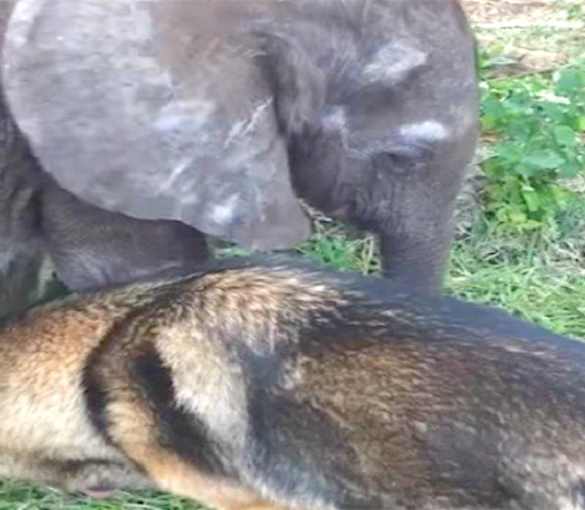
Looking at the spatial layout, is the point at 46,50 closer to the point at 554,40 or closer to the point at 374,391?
the point at 374,391

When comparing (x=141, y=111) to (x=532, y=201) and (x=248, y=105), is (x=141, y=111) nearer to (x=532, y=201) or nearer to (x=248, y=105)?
(x=248, y=105)

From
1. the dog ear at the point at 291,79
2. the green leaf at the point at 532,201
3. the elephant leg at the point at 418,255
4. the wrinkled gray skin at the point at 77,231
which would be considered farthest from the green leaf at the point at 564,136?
the wrinkled gray skin at the point at 77,231

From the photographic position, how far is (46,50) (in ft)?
13.0


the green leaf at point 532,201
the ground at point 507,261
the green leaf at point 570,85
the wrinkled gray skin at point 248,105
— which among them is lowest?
the ground at point 507,261

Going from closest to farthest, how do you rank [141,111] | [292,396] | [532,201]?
[292,396] < [141,111] < [532,201]

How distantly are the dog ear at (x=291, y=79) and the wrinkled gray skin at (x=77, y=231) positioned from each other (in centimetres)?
34

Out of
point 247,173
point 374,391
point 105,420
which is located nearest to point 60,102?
point 247,173

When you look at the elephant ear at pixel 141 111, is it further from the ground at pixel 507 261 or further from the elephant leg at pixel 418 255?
the ground at pixel 507 261

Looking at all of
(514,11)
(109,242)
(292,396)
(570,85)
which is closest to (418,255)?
(109,242)

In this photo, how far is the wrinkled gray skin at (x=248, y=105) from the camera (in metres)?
3.97

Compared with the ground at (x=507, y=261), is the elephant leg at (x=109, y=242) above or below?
above

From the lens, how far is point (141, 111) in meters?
3.96

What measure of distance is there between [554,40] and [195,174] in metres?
3.04

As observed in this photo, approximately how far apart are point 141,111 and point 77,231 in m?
0.39
